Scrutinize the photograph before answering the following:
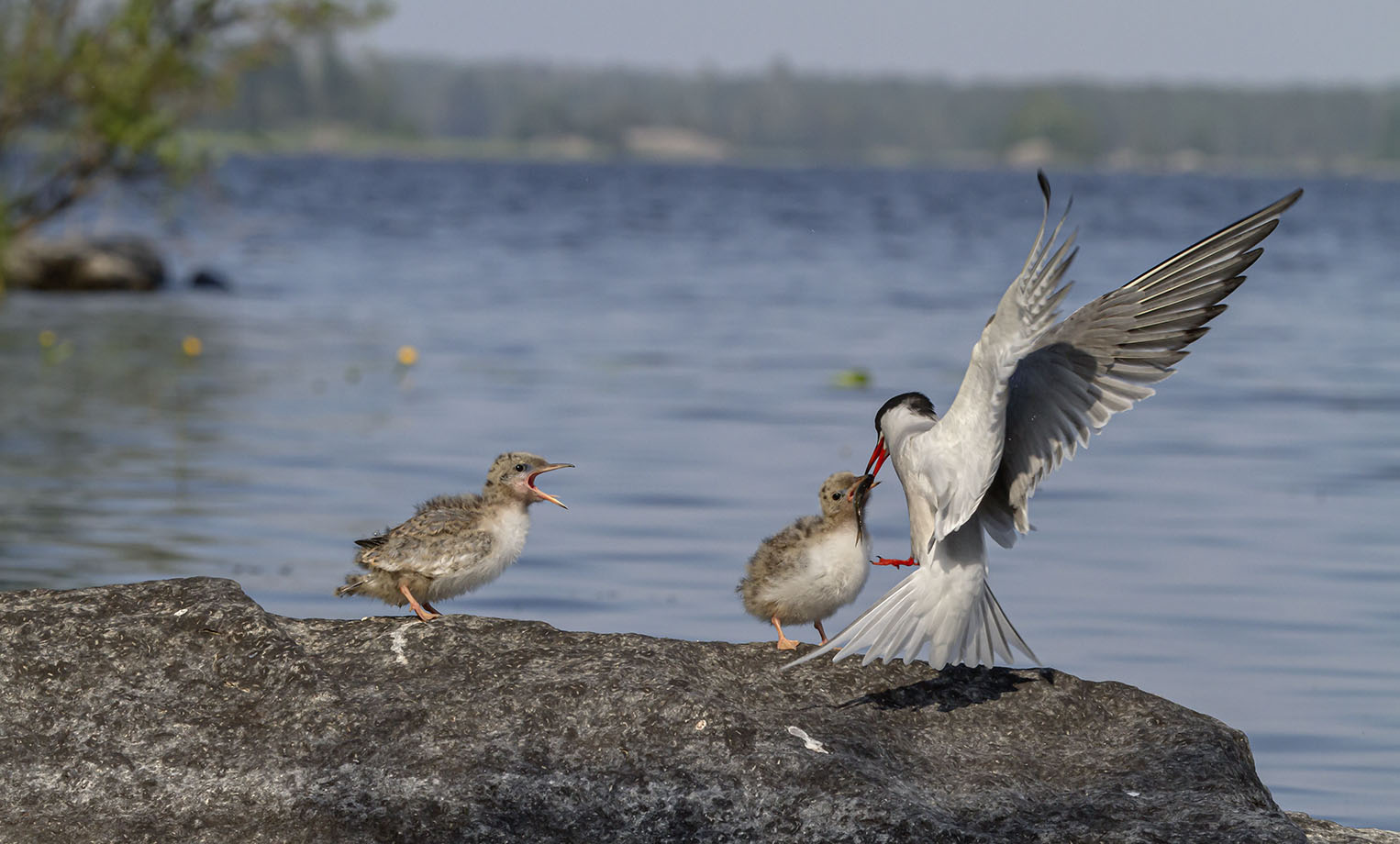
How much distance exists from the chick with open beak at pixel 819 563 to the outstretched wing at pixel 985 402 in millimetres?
281

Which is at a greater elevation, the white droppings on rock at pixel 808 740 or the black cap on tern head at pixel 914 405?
the black cap on tern head at pixel 914 405

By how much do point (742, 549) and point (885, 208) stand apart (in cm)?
6141

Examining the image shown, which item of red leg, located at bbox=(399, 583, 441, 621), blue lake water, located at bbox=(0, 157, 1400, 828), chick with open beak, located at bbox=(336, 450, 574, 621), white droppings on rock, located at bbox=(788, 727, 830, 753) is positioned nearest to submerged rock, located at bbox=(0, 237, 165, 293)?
blue lake water, located at bbox=(0, 157, 1400, 828)

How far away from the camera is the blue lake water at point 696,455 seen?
913 cm

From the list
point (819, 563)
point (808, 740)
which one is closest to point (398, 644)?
point (808, 740)

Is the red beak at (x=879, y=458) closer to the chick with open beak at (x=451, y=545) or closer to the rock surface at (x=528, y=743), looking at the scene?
the rock surface at (x=528, y=743)

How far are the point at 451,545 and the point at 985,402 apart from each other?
1.81 metres

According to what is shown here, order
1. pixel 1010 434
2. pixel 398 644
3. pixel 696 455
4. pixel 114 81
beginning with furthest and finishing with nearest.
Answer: pixel 114 81
pixel 696 455
pixel 1010 434
pixel 398 644

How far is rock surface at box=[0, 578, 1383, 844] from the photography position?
446 cm

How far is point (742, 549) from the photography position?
10719 millimetres

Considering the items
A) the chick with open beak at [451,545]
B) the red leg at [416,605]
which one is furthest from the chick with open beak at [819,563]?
the red leg at [416,605]

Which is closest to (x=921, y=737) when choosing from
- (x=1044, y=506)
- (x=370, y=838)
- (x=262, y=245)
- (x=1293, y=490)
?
(x=370, y=838)

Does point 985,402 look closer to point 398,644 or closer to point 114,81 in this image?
point 398,644

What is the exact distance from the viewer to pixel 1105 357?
17.7ft
